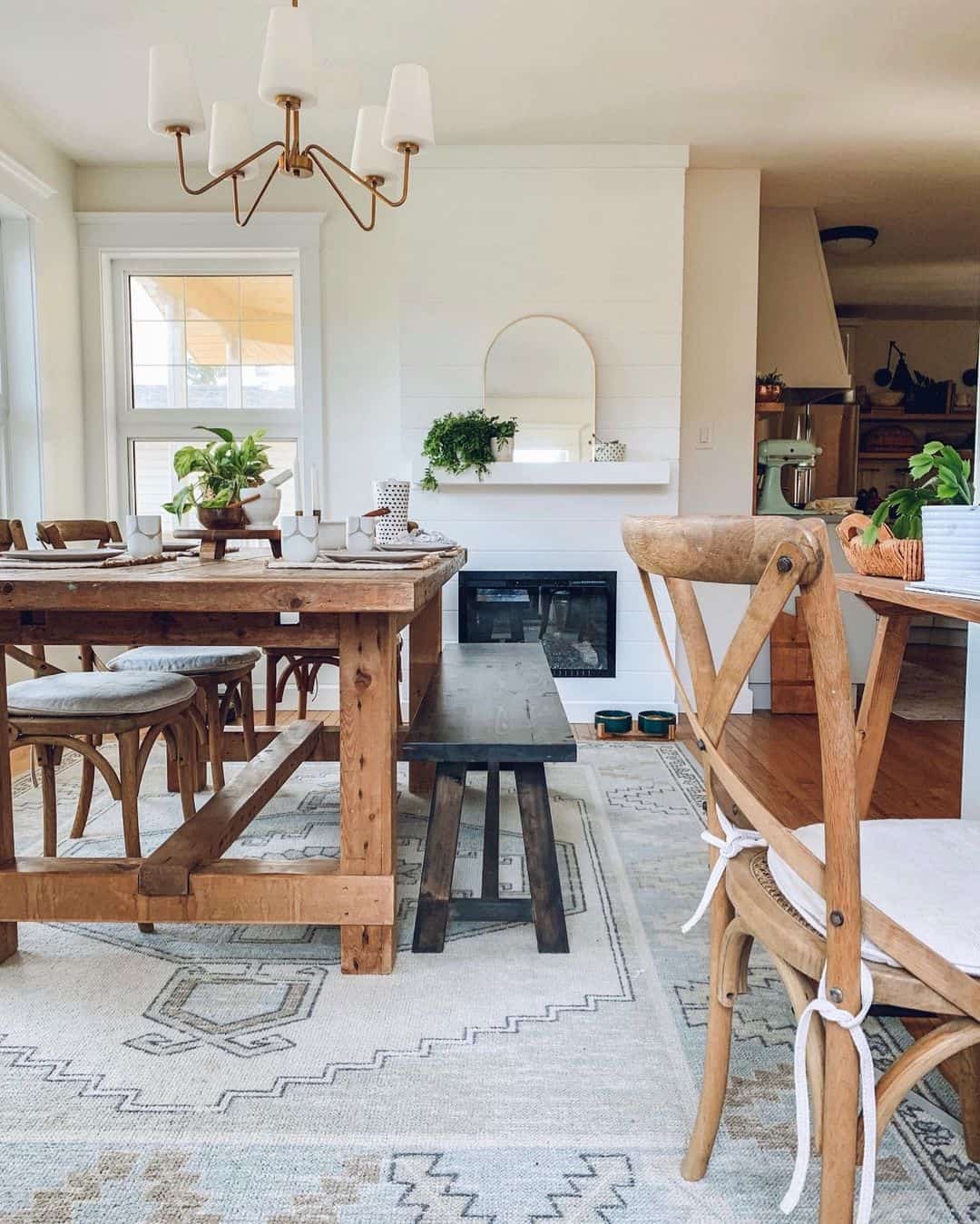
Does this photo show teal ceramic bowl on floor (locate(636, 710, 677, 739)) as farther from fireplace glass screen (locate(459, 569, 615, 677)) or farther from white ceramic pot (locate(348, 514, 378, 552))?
white ceramic pot (locate(348, 514, 378, 552))

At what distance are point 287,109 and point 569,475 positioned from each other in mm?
2294

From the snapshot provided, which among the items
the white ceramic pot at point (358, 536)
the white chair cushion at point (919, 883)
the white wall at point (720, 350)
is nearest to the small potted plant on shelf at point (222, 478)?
the white ceramic pot at point (358, 536)

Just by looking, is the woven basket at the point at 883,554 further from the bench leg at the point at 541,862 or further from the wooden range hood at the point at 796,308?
the wooden range hood at the point at 796,308

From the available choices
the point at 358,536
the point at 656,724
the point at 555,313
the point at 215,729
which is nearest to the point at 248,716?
the point at 215,729

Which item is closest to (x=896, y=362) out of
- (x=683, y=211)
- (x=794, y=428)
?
(x=794, y=428)

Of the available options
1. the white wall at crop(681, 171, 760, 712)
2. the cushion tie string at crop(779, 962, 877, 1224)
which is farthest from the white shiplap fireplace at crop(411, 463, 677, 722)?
the cushion tie string at crop(779, 962, 877, 1224)

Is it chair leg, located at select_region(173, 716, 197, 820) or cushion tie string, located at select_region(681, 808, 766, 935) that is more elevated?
cushion tie string, located at select_region(681, 808, 766, 935)

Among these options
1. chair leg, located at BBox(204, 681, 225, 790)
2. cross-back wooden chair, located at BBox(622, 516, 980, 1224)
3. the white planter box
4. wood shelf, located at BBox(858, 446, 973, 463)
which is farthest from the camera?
wood shelf, located at BBox(858, 446, 973, 463)

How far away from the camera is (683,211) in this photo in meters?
4.34

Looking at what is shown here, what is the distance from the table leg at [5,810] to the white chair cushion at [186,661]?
27.1 inches

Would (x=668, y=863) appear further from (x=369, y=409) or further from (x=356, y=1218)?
(x=369, y=409)

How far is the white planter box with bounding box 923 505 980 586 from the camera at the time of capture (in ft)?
4.36

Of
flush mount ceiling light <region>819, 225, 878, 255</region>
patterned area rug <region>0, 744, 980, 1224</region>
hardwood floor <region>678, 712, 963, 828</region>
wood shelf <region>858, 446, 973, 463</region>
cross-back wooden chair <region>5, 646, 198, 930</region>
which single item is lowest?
hardwood floor <region>678, 712, 963, 828</region>

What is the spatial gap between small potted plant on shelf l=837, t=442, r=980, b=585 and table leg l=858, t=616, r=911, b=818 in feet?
0.31
